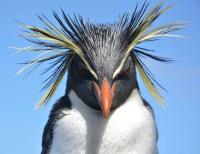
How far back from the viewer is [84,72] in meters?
6.56

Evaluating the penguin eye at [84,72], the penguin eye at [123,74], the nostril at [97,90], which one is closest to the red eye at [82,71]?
the penguin eye at [84,72]

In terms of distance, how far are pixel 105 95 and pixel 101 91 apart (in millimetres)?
82

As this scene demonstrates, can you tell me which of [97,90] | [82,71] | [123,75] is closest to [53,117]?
[82,71]

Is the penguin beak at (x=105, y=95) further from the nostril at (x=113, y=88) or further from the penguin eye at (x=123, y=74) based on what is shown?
the penguin eye at (x=123, y=74)

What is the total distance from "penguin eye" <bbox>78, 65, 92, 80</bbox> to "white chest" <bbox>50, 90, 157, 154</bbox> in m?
0.29

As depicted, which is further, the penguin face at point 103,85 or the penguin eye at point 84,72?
the penguin eye at point 84,72

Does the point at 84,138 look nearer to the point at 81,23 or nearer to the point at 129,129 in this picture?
the point at 129,129

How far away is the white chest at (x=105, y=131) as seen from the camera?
21.1 feet

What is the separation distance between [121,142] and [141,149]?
29cm

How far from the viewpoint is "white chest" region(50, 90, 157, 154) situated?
6.43m

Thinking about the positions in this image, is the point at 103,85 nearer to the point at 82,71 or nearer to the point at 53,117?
the point at 82,71

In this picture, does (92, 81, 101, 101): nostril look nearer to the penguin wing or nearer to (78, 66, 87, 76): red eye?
(78, 66, 87, 76): red eye

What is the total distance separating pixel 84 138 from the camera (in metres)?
6.46

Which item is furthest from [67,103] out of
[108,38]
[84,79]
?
[108,38]
